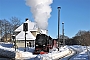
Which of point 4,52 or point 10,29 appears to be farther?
point 10,29

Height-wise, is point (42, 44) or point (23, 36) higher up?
point (23, 36)

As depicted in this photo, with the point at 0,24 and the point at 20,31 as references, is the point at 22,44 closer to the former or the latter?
the point at 20,31

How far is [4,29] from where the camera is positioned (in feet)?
331

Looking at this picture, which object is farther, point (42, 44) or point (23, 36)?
point (23, 36)

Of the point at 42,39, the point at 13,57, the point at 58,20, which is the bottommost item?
the point at 13,57

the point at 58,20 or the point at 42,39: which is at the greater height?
the point at 58,20

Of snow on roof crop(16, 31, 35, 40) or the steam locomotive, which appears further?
snow on roof crop(16, 31, 35, 40)

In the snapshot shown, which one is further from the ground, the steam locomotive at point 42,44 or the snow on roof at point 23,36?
the snow on roof at point 23,36

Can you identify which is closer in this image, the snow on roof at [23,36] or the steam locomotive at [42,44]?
the steam locomotive at [42,44]

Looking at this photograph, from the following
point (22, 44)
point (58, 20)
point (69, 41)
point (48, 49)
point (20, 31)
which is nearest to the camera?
point (48, 49)

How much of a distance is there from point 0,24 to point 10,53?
7117cm

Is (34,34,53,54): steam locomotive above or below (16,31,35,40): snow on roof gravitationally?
below

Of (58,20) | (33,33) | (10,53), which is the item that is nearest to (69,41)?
(33,33)

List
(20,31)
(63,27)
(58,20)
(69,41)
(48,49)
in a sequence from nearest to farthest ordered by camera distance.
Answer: (48,49), (58,20), (63,27), (20,31), (69,41)
